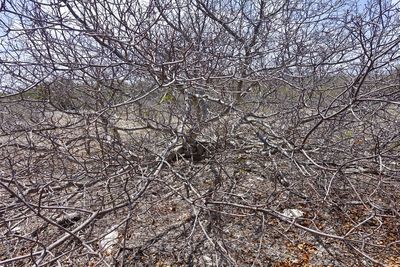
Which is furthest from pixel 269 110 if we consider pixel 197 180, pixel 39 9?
pixel 39 9

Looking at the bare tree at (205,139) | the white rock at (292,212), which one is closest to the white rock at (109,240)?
the bare tree at (205,139)

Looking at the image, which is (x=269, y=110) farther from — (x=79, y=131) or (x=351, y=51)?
(x=79, y=131)

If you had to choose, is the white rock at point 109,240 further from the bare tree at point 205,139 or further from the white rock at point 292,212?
the white rock at point 292,212

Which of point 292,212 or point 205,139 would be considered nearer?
point 292,212

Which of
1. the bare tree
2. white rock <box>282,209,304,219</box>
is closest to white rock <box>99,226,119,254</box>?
the bare tree

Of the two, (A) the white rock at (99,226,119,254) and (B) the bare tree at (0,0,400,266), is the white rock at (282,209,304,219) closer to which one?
(B) the bare tree at (0,0,400,266)

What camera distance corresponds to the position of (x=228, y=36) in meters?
3.65

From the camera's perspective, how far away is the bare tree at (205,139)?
2.15 m

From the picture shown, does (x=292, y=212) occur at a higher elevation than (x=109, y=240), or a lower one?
lower

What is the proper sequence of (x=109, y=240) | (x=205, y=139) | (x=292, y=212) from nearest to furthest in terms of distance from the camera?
(x=109, y=240) → (x=292, y=212) → (x=205, y=139)

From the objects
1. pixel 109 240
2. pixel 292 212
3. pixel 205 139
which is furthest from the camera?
pixel 205 139

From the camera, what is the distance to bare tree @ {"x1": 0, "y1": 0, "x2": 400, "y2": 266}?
2.15 metres

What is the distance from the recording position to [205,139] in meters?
3.25

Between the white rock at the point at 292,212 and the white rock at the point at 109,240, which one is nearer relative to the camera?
the white rock at the point at 109,240
